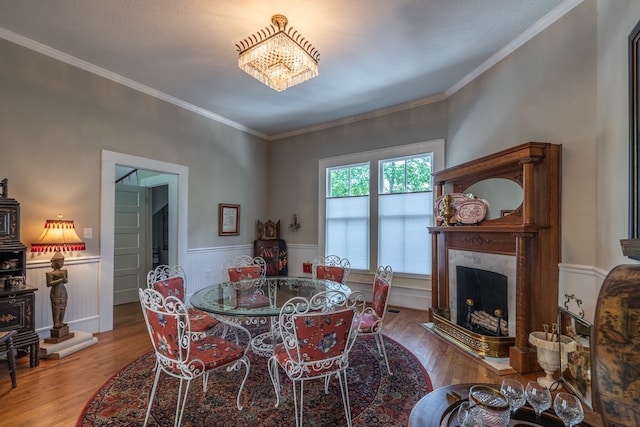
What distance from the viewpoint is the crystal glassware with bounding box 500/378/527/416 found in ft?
3.78

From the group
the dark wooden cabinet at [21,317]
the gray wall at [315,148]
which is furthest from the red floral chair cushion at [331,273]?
the dark wooden cabinet at [21,317]

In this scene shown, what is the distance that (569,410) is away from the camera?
3.47ft

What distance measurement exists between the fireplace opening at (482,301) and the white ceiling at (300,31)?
8.00 feet

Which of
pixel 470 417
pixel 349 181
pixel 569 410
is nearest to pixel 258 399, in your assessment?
pixel 470 417

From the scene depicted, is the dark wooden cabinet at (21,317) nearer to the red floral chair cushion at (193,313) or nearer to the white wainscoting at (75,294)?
the white wainscoting at (75,294)

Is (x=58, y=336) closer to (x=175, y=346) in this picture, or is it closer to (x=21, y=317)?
(x=21, y=317)

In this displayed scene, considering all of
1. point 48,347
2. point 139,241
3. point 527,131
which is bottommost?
point 48,347

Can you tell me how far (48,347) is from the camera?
9.57 feet

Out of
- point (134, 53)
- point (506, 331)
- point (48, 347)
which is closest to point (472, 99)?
point (506, 331)

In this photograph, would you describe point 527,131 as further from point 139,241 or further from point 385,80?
point 139,241

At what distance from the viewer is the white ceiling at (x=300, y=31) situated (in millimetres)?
2588

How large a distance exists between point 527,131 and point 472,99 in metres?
1.04

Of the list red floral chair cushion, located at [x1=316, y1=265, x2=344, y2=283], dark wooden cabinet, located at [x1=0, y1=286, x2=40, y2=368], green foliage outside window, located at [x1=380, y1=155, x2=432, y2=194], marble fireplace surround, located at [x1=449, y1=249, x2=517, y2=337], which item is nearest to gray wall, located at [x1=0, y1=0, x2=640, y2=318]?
green foliage outside window, located at [x1=380, y1=155, x2=432, y2=194]

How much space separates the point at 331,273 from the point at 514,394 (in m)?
2.78
